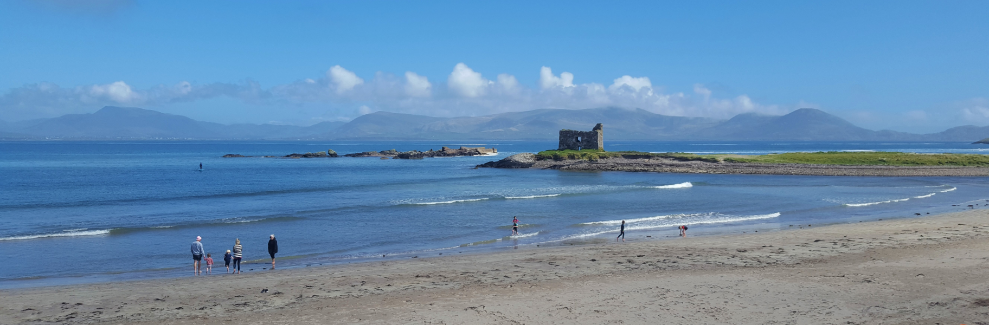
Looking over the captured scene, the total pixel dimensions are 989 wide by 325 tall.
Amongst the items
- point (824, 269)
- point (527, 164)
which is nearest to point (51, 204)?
point (824, 269)

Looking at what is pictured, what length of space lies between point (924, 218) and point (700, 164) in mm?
40591

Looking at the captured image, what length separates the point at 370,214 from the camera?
2920 centimetres

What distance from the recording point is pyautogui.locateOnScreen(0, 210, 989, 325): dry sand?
1109 centimetres

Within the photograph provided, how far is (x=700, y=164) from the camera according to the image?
6569 cm

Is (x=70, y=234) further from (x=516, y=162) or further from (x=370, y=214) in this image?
(x=516, y=162)

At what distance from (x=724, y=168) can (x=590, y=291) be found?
54145 millimetres

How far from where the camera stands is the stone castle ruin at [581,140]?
79500 mm

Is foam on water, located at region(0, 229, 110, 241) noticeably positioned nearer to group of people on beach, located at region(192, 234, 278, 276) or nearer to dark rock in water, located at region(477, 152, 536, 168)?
group of people on beach, located at region(192, 234, 278, 276)

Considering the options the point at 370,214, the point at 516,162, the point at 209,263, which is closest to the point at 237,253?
the point at 209,263

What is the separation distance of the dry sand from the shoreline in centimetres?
4411

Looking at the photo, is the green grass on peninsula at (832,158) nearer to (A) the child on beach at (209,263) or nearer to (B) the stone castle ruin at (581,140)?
(B) the stone castle ruin at (581,140)

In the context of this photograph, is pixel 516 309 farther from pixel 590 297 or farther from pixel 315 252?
pixel 315 252

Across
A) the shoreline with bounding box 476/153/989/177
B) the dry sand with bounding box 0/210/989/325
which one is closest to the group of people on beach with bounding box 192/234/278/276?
the dry sand with bounding box 0/210/989/325

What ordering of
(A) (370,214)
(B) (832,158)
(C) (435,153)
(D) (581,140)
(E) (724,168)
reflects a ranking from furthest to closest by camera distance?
(C) (435,153) → (D) (581,140) → (B) (832,158) → (E) (724,168) → (A) (370,214)
